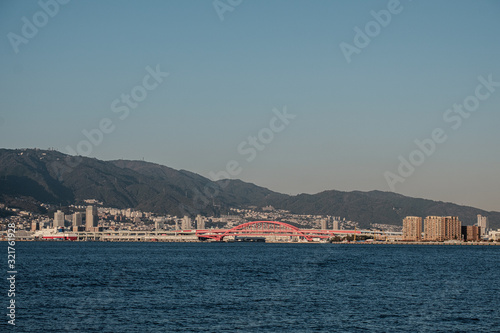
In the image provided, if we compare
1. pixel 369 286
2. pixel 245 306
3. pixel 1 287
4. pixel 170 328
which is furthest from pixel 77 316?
pixel 369 286

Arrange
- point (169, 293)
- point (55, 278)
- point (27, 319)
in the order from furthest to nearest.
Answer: point (55, 278) < point (169, 293) < point (27, 319)

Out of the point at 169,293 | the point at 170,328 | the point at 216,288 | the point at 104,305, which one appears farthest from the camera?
the point at 216,288

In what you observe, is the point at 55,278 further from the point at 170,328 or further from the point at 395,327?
the point at 395,327

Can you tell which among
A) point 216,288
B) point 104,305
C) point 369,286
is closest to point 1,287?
point 104,305

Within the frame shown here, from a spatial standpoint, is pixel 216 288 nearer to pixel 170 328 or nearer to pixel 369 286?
pixel 369 286

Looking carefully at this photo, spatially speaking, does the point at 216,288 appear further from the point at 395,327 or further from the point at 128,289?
the point at 395,327

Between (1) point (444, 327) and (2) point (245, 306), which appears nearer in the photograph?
(1) point (444, 327)

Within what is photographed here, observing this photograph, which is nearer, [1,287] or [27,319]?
[27,319]

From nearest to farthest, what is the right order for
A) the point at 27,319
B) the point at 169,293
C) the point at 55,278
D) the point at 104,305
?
the point at 27,319, the point at 104,305, the point at 169,293, the point at 55,278

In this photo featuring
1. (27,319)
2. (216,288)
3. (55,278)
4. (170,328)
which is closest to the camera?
Answer: (170,328)
